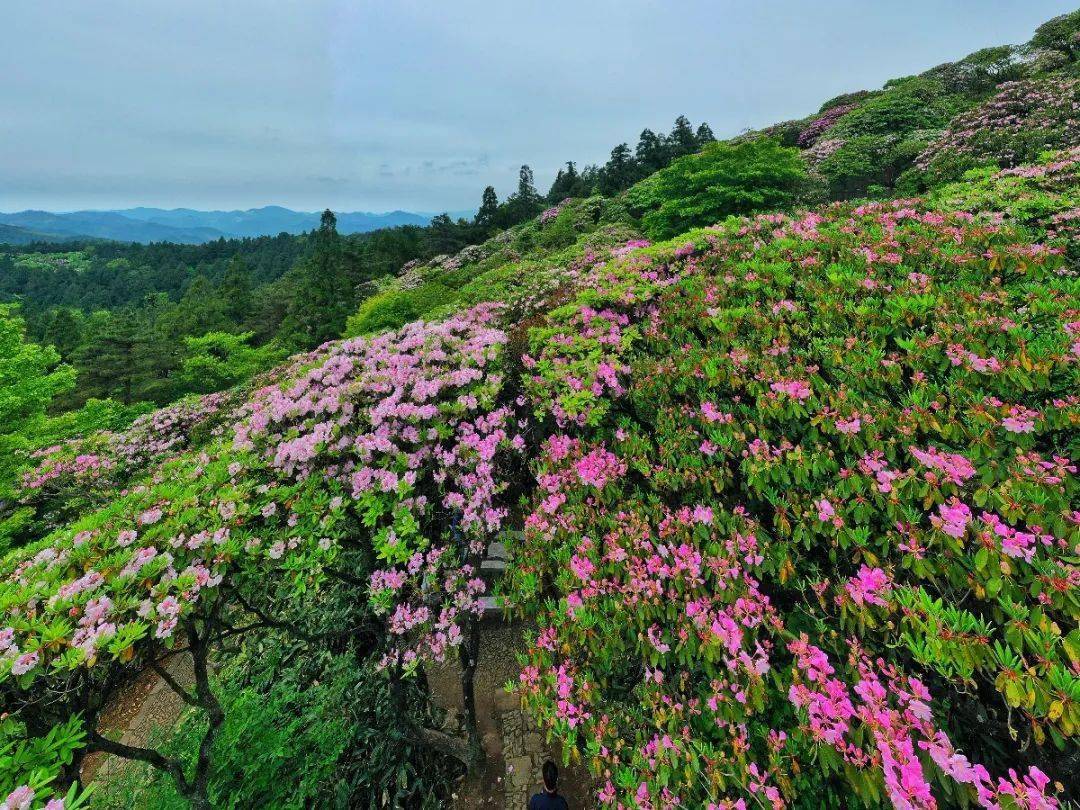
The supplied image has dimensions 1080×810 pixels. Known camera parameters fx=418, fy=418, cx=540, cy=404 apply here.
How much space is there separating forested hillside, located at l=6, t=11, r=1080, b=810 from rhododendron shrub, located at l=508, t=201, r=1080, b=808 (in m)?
0.02

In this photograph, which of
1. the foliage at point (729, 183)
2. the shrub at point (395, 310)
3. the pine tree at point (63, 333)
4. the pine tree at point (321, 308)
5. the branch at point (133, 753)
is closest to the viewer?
the branch at point (133, 753)

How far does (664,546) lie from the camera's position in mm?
2980

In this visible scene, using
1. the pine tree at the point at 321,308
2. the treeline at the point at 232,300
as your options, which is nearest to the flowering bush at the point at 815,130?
the treeline at the point at 232,300

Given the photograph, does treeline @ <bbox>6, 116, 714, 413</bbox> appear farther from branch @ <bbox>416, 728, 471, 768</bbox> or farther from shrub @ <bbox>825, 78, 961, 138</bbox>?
branch @ <bbox>416, 728, 471, 768</bbox>

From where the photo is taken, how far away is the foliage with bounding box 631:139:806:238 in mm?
15484

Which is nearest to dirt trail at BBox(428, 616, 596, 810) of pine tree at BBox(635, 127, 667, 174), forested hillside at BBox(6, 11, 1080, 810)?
forested hillside at BBox(6, 11, 1080, 810)

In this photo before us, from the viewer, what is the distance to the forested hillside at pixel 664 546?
207 centimetres

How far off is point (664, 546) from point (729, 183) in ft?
57.6

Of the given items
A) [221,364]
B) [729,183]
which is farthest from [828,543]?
[221,364]

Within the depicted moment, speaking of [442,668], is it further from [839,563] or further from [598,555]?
[839,563]

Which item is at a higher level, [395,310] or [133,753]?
[395,310]

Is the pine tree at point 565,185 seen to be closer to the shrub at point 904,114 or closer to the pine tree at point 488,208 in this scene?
the pine tree at point 488,208

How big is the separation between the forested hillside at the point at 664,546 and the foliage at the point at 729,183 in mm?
9268

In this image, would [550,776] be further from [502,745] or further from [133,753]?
[133,753]
